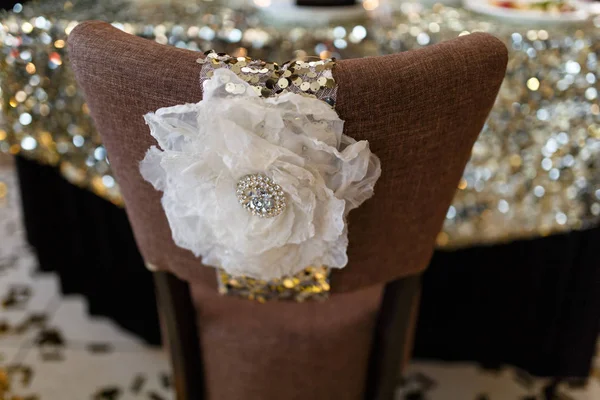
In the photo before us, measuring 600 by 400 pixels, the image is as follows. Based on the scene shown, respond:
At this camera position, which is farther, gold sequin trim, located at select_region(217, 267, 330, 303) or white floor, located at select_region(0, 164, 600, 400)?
white floor, located at select_region(0, 164, 600, 400)

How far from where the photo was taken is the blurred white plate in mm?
850

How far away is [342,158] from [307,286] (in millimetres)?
231

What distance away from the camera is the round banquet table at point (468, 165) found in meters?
0.86

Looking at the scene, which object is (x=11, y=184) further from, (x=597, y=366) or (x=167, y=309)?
(x=597, y=366)

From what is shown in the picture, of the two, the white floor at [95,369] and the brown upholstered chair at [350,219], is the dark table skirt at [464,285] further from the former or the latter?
the brown upholstered chair at [350,219]

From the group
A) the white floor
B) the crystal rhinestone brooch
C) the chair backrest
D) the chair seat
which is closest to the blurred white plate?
the chair backrest

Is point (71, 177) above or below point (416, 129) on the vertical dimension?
below

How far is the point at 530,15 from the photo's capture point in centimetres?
86

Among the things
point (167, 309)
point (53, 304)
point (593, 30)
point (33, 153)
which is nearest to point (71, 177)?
point (33, 153)

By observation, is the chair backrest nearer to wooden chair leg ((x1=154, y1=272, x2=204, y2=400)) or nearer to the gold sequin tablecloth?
wooden chair leg ((x1=154, y1=272, x2=204, y2=400))

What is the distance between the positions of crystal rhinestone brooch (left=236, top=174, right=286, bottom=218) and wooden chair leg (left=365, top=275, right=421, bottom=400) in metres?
0.28

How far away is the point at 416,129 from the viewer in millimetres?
488

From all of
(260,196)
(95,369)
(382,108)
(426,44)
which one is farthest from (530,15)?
(95,369)

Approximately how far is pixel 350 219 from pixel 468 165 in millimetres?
473
